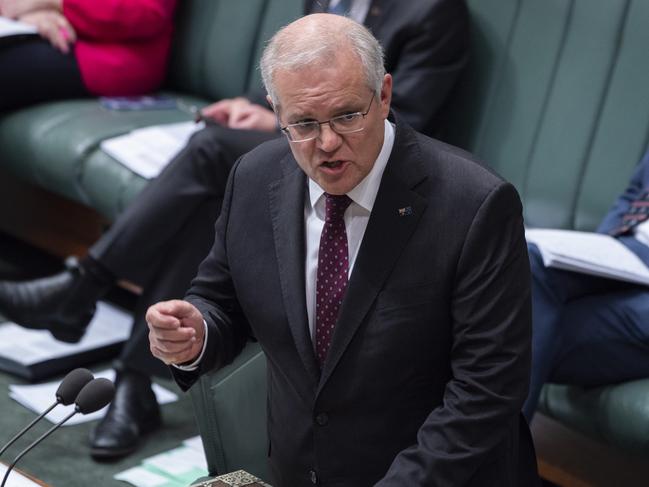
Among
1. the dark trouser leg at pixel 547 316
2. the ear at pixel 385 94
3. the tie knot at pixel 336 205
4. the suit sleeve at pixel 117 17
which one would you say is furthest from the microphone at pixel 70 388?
the suit sleeve at pixel 117 17

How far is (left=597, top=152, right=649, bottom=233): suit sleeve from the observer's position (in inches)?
115

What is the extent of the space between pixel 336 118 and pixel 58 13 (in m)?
2.62

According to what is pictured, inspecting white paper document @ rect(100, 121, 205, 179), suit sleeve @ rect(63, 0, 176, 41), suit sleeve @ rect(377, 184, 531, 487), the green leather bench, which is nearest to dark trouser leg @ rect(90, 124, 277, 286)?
white paper document @ rect(100, 121, 205, 179)

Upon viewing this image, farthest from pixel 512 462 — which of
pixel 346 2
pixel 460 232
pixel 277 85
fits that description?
pixel 346 2

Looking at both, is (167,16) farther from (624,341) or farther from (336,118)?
(336,118)

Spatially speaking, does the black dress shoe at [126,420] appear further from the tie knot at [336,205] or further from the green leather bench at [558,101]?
the tie knot at [336,205]

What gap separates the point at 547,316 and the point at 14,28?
2.24 metres

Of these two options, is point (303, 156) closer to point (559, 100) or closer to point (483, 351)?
point (483, 351)

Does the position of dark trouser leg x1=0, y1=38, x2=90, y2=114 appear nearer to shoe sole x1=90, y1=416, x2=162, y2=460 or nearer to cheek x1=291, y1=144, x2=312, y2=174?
shoe sole x1=90, y1=416, x2=162, y2=460

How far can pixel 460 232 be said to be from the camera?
1.81 m

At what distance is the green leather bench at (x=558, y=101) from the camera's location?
315 centimetres

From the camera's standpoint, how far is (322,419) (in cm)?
194

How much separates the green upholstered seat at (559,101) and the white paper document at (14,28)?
1501 millimetres

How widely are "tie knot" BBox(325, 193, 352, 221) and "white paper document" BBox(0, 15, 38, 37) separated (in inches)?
94.7
